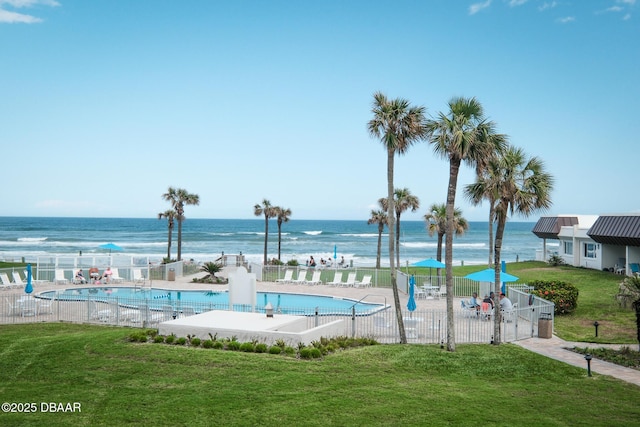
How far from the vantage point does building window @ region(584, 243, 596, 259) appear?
121 feet

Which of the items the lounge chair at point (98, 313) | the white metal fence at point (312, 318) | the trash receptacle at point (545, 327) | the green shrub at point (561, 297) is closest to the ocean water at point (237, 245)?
the green shrub at point (561, 297)

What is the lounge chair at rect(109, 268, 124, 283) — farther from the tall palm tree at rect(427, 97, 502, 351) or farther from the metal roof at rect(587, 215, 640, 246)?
the metal roof at rect(587, 215, 640, 246)

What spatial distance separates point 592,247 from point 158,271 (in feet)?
95.6

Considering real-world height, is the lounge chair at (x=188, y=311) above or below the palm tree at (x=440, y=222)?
below

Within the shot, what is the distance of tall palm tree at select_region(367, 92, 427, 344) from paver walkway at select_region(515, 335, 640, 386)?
4.12 m

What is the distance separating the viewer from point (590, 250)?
1469 inches

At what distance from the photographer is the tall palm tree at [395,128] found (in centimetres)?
1638

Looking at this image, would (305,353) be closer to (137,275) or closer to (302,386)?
(302,386)

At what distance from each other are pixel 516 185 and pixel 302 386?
8596mm

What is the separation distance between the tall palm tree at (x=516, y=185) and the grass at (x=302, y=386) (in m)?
3.50

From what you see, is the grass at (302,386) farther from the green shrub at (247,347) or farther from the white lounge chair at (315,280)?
the white lounge chair at (315,280)

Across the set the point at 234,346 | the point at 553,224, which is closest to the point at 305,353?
the point at 234,346

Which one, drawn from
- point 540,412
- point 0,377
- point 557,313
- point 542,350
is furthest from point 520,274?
point 0,377

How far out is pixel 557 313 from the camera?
75.0 feet
